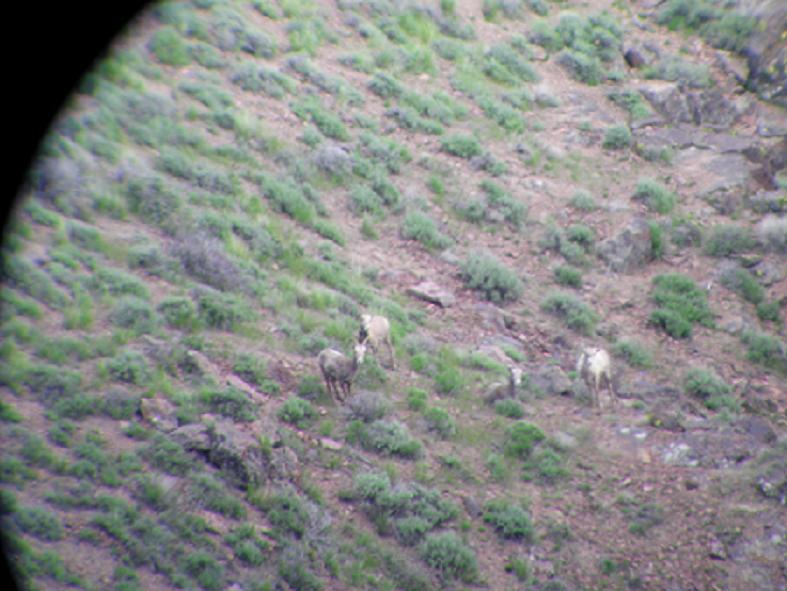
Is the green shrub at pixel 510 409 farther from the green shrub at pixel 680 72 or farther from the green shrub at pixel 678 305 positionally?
the green shrub at pixel 680 72

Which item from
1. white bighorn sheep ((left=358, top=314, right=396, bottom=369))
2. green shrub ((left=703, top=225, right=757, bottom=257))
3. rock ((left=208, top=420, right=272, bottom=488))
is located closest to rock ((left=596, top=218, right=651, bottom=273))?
green shrub ((left=703, top=225, right=757, bottom=257))

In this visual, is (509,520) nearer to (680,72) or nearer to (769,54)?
(680,72)

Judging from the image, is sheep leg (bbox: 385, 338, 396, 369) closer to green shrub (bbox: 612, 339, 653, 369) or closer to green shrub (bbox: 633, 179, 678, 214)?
green shrub (bbox: 612, 339, 653, 369)

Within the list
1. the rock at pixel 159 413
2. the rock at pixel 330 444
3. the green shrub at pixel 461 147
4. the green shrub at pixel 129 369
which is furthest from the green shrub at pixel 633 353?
the green shrub at pixel 129 369

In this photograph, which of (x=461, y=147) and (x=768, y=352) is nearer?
(x=768, y=352)

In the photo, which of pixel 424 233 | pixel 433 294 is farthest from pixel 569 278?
pixel 433 294

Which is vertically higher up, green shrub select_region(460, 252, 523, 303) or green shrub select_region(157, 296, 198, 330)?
green shrub select_region(460, 252, 523, 303)
